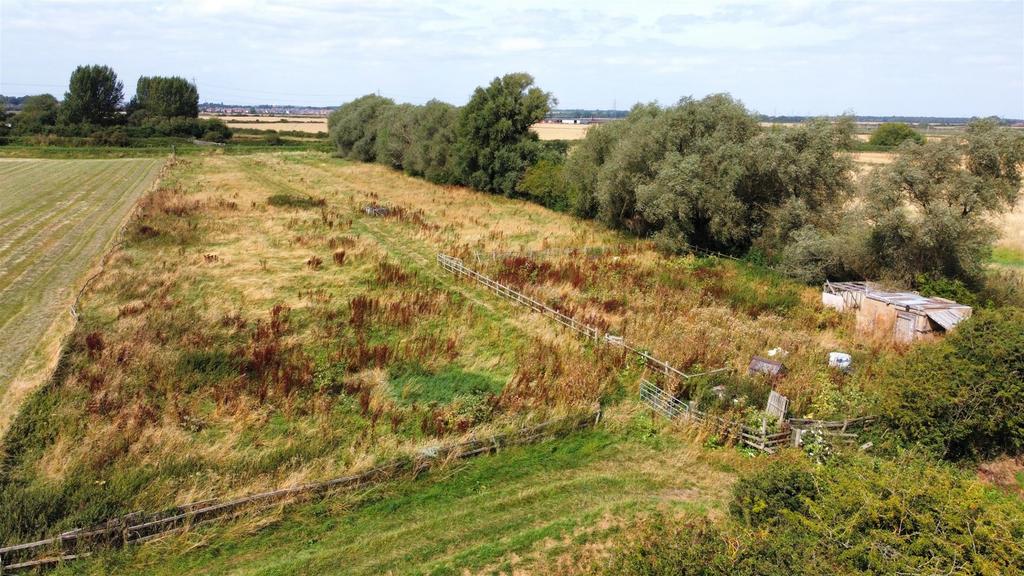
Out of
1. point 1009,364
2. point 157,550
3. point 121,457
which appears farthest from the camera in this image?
point 1009,364

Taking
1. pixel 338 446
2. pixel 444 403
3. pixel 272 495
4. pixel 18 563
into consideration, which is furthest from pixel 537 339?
pixel 18 563

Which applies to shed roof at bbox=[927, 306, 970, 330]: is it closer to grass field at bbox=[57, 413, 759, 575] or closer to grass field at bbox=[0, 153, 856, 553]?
grass field at bbox=[0, 153, 856, 553]

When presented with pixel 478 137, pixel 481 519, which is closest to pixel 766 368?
pixel 481 519

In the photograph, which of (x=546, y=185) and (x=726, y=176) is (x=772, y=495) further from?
(x=546, y=185)

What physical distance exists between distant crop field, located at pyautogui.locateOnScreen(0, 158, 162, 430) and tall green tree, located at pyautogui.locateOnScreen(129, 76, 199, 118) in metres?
45.5

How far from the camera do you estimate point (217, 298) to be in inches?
971

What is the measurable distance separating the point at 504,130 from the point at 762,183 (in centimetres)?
2667

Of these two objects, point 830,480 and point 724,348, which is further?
point 724,348

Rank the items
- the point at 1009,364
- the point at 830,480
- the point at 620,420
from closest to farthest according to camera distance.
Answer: the point at 830,480
the point at 1009,364
the point at 620,420

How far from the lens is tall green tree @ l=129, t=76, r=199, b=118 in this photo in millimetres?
111562

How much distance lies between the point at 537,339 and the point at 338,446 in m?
8.46

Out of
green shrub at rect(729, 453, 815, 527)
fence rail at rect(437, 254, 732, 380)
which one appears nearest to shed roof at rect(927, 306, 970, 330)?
fence rail at rect(437, 254, 732, 380)

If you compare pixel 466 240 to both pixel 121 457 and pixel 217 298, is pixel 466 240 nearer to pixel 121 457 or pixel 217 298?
pixel 217 298

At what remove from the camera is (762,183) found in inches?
1326
